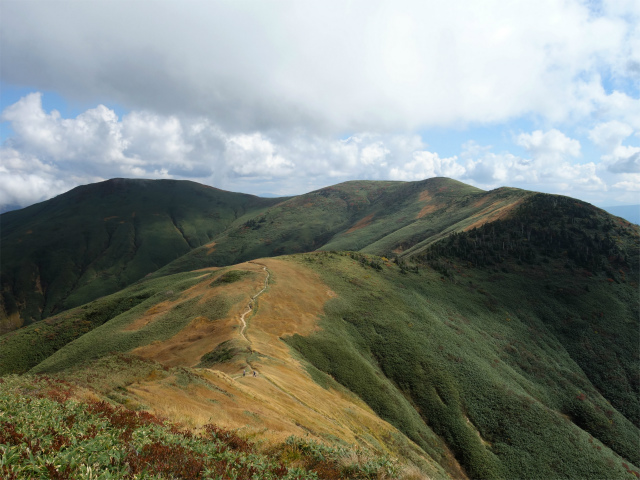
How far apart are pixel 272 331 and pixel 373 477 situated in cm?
3687

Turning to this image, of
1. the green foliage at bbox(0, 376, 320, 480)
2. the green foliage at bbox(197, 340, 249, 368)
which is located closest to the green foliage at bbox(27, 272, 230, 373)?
the green foliage at bbox(197, 340, 249, 368)

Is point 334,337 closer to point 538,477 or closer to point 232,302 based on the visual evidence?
point 232,302

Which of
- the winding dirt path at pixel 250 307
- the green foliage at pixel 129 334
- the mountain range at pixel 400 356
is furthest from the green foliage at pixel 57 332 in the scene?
the winding dirt path at pixel 250 307

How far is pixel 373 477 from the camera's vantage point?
10.8 metres

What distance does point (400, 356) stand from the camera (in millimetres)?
50688

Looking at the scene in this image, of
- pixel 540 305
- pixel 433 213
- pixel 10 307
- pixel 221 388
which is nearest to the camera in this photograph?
pixel 221 388

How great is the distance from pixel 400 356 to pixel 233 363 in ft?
97.2

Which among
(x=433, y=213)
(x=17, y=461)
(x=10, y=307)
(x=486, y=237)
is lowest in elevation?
(x=10, y=307)

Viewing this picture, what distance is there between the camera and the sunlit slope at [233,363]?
63.5 feet

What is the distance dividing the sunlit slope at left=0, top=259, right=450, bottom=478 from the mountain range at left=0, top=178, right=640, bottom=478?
0.28 meters

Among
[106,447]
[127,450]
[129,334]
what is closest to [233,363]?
[127,450]

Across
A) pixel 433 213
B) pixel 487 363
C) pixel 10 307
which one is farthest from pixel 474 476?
pixel 10 307

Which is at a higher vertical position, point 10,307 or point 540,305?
point 540,305

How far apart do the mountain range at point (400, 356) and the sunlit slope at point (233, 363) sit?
281 mm
